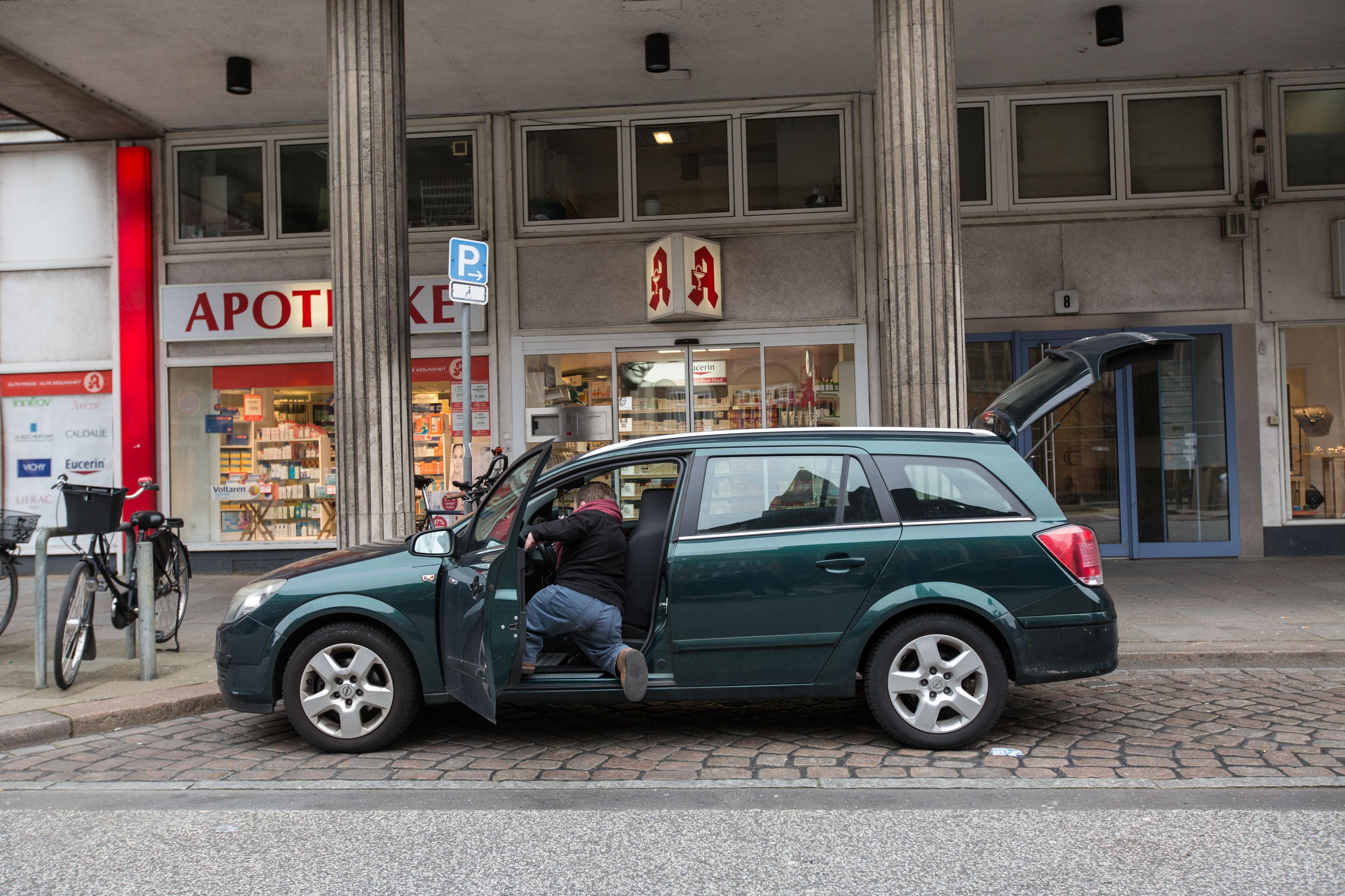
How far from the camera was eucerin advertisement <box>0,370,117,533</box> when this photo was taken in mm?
12797

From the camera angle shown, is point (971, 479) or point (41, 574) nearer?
point (971, 479)

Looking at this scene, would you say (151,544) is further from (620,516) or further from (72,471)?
(72,471)

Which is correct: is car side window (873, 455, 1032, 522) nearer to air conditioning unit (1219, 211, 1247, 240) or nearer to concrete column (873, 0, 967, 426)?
concrete column (873, 0, 967, 426)

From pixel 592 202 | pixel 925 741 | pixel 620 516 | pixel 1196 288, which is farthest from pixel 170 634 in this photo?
pixel 1196 288

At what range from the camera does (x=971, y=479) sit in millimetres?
5301

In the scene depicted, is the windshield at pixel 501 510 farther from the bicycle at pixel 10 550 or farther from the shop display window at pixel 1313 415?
the shop display window at pixel 1313 415

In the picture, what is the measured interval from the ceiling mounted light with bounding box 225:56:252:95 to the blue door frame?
8735 mm

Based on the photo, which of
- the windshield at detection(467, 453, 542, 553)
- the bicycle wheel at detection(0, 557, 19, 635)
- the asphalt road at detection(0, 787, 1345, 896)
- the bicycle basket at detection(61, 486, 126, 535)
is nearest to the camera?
the asphalt road at detection(0, 787, 1345, 896)

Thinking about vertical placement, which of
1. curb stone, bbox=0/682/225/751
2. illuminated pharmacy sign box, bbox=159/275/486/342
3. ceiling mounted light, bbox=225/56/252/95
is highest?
ceiling mounted light, bbox=225/56/252/95

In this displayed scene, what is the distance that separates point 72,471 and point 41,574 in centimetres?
700

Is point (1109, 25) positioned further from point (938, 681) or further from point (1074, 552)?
point (938, 681)

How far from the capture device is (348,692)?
5.27m

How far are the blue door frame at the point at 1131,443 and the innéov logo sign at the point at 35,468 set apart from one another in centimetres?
1157

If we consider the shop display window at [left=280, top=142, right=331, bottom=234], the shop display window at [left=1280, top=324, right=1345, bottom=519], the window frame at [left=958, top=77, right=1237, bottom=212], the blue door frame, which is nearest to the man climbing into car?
the blue door frame
